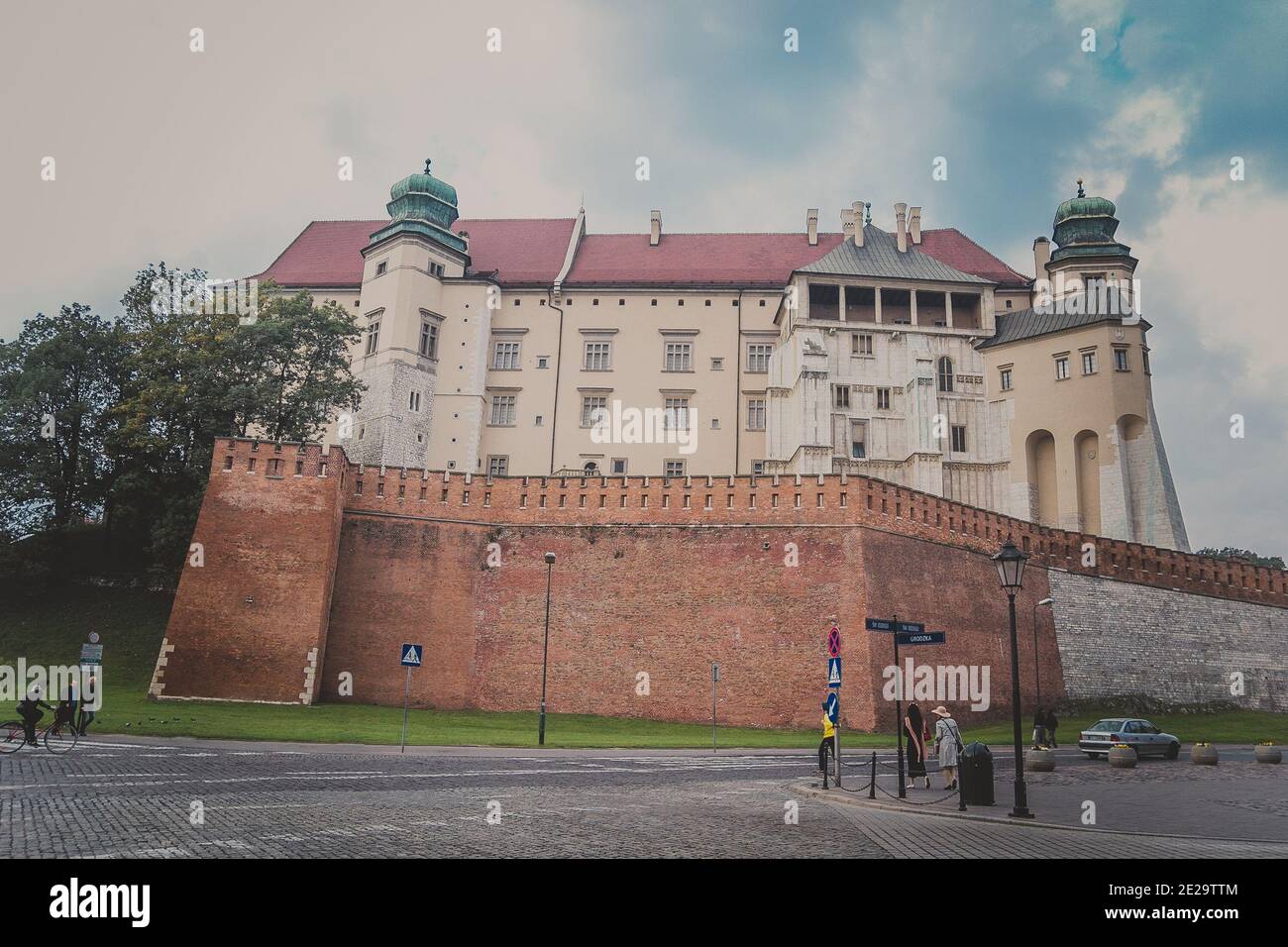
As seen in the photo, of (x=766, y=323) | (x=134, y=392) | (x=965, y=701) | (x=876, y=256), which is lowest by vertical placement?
(x=965, y=701)

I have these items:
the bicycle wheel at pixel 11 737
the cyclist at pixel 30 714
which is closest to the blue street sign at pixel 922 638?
the bicycle wheel at pixel 11 737

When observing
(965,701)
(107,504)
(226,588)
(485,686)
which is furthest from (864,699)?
(107,504)

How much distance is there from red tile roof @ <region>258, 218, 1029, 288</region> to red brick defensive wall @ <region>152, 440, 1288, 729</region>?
83.7 ft

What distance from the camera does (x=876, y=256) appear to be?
58.4m

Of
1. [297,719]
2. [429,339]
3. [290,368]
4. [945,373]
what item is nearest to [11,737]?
Answer: [297,719]

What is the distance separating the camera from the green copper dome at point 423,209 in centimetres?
5778

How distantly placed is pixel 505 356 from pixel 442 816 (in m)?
50.1

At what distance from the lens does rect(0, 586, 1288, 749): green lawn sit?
26.0 m

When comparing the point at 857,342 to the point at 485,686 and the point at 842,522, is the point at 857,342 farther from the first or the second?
the point at 485,686

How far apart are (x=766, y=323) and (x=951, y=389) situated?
11.8 m

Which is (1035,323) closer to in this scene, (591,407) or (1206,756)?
(591,407)

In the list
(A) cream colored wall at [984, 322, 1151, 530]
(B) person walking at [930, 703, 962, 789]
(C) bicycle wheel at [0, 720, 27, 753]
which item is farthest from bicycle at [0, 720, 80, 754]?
(A) cream colored wall at [984, 322, 1151, 530]

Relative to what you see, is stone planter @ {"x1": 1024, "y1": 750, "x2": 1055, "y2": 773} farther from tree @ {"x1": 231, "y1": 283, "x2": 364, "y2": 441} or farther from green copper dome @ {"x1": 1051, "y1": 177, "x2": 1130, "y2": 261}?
green copper dome @ {"x1": 1051, "y1": 177, "x2": 1130, "y2": 261}

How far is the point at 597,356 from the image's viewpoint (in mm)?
60000
